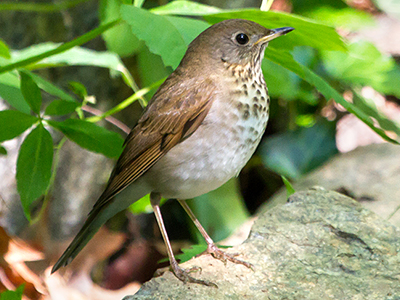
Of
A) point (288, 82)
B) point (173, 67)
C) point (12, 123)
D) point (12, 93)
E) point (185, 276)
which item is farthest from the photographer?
point (288, 82)

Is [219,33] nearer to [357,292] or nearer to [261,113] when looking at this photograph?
[261,113]

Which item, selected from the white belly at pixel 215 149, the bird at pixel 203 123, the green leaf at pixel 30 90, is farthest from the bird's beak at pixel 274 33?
the green leaf at pixel 30 90

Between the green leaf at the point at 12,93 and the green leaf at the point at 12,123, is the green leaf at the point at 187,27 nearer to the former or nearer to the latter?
the green leaf at the point at 12,123

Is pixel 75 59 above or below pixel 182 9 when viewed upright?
below

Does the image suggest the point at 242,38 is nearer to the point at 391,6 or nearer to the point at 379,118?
the point at 379,118

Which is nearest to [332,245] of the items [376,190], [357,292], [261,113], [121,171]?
[357,292]

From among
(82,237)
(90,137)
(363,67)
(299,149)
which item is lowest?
(299,149)

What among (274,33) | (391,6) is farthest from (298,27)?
(391,6)
